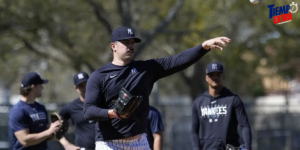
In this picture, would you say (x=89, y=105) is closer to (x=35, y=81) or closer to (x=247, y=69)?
(x=35, y=81)

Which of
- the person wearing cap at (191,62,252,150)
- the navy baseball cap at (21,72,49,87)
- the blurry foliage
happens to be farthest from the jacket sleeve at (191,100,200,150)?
the blurry foliage

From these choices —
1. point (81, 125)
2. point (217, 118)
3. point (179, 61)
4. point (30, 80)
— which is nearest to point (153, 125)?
point (217, 118)

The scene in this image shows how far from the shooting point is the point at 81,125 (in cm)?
834

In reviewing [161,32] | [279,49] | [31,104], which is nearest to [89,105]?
[31,104]

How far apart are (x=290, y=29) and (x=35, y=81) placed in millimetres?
12485

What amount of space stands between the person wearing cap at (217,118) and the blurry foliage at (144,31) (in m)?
7.56

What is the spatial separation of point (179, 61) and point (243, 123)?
230cm

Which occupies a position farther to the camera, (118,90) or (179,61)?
(179,61)

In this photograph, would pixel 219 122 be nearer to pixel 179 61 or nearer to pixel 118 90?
pixel 179 61

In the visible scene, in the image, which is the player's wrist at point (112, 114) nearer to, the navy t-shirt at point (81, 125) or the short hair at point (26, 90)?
the navy t-shirt at point (81, 125)

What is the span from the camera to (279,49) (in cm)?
2003

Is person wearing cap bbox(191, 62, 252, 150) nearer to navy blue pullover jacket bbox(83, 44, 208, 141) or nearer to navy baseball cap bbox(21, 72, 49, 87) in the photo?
navy blue pullover jacket bbox(83, 44, 208, 141)

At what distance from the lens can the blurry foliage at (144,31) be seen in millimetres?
16625

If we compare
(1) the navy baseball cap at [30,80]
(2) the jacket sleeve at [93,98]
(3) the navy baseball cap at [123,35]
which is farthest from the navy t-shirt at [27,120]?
(3) the navy baseball cap at [123,35]
